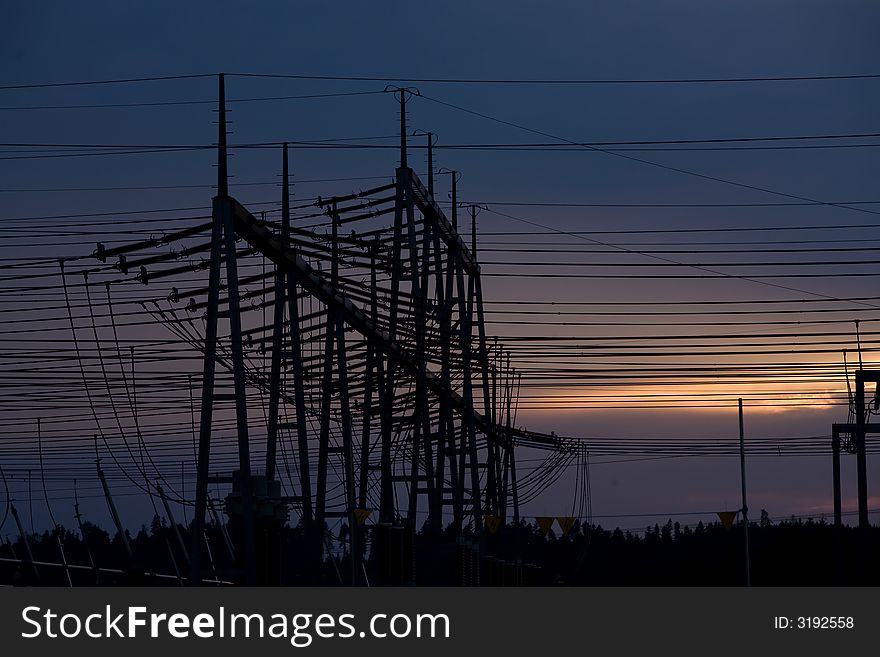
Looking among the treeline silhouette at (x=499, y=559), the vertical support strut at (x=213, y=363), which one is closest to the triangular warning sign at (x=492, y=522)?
the treeline silhouette at (x=499, y=559)

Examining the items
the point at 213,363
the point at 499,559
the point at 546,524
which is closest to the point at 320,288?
the point at 213,363

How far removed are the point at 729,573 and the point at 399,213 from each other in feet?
302

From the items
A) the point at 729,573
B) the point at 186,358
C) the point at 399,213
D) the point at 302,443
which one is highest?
the point at 399,213

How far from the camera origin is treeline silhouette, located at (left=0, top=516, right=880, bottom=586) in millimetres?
32062

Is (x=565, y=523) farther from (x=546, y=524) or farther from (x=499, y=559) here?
(x=499, y=559)

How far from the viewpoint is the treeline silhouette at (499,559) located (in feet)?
105

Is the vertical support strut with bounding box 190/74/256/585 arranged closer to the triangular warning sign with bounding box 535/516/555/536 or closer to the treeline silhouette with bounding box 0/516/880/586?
the treeline silhouette with bounding box 0/516/880/586

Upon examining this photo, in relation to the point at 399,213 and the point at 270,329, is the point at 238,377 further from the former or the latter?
the point at 399,213

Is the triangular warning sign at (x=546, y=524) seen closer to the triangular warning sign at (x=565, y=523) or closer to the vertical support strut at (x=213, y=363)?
the triangular warning sign at (x=565, y=523)

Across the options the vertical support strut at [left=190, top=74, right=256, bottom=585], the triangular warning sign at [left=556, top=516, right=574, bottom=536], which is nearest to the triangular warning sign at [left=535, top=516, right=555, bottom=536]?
the triangular warning sign at [left=556, top=516, right=574, bottom=536]

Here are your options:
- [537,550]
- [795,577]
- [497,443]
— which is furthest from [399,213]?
[537,550]

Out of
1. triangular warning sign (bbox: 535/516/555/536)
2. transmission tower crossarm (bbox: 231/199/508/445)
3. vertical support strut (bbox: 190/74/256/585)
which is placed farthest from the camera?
triangular warning sign (bbox: 535/516/555/536)

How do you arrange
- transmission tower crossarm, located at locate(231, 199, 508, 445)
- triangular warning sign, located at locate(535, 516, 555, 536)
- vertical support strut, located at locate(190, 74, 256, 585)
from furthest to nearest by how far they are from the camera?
triangular warning sign, located at locate(535, 516, 555, 536), transmission tower crossarm, located at locate(231, 199, 508, 445), vertical support strut, located at locate(190, 74, 256, 585)
